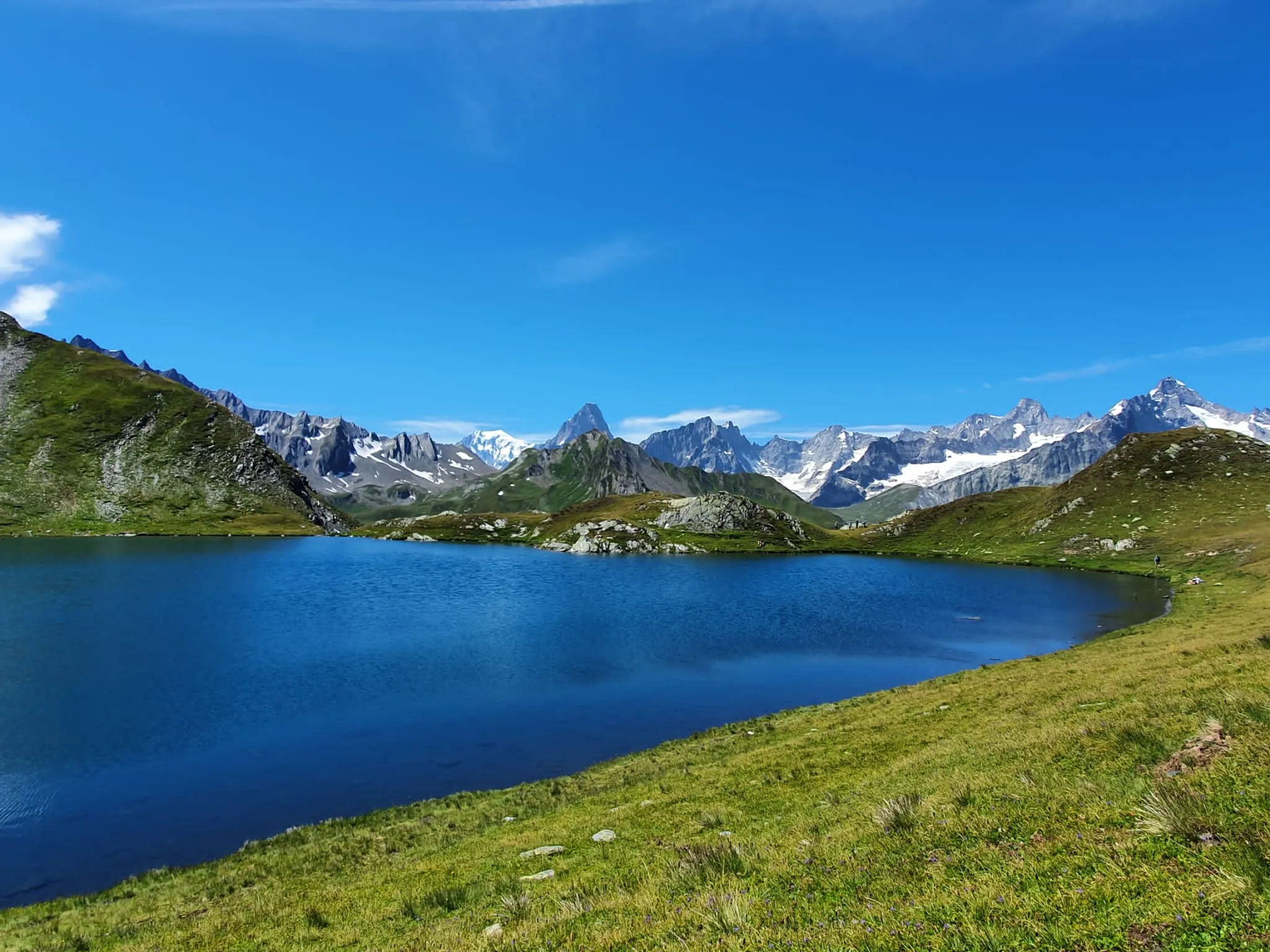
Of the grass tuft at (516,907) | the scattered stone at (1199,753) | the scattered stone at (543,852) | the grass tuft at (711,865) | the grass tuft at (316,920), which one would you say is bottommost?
the grass tuft at (316,920)

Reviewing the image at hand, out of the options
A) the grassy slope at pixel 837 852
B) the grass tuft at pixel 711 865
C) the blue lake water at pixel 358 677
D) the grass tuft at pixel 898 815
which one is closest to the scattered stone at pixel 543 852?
the grassy slope at pixel 837 852

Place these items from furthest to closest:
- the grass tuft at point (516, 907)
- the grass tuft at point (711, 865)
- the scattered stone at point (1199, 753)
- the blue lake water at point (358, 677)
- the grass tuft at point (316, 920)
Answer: the blue lake water at point (358, 677) → the grass tuft at point (316, 920) → the grass tuft at point (516, 907) → the grass tuft at point (711, 865) → the scattered stone at point (1199, 753)

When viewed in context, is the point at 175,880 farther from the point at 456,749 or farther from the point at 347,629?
the point at 347,629

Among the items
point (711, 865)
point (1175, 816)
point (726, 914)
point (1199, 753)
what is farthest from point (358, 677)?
point (1175, 816)

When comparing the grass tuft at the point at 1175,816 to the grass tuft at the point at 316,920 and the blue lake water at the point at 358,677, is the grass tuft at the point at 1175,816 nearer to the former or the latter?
the grass tuft at the point at 316,920

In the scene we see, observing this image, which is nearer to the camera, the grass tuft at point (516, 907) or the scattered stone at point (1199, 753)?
the scattered stone at point (1199, 753)

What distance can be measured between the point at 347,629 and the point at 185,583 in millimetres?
53210

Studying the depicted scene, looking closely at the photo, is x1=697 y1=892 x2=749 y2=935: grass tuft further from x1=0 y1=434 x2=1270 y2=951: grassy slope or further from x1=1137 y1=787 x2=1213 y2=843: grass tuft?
x1=1137 y1=787 x2=1213 y2=843: grass tuft

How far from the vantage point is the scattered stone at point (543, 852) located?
20750 mm

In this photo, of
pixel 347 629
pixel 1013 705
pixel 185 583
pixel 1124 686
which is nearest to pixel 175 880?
pixel 1013 705

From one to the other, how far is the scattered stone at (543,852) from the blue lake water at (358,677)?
1588 centimetres

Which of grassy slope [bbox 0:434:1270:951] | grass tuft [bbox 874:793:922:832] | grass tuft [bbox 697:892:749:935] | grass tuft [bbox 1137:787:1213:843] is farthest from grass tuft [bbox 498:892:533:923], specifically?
grass tuft [bbox 1137:787:1213:843]

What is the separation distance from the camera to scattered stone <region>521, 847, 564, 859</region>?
2075 centimetres

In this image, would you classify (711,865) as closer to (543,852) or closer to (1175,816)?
(1175,816)
